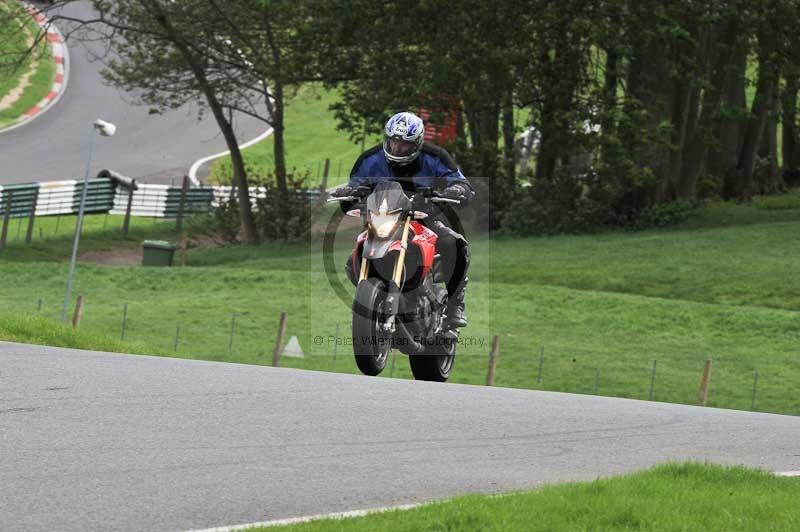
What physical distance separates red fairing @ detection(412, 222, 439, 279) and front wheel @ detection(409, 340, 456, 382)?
5.55ft

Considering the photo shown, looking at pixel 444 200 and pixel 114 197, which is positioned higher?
pixel 114 197

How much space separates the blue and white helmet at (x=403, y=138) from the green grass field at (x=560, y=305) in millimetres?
12506

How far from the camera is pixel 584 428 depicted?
11.2m

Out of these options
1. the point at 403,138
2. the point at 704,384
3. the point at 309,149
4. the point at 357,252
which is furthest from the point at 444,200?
the point at 309,149

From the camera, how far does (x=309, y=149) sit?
70.8 meters

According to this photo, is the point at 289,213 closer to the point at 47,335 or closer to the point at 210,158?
the point at 210,158

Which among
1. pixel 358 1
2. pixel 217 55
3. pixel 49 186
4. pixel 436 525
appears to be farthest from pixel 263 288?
pixel 436 525

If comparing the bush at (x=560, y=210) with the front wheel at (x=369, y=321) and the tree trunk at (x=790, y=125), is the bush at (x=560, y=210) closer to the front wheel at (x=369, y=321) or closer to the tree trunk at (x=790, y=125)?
the tree trunk at (x=790, y=125)

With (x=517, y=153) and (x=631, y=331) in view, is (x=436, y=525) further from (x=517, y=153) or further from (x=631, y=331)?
(x=517, y=153)

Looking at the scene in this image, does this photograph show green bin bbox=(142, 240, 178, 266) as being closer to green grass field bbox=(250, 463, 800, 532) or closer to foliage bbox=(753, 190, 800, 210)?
foliage bbox=(753, 190, 800, 210)

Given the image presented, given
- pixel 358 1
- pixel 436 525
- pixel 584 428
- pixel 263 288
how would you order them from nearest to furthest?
pixel 436 525 < pixel 584 428 < pixel 263 288 < pixel 358 1

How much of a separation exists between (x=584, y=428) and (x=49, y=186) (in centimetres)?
4622

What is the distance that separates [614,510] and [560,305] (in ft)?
94.6

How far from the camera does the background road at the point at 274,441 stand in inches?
295
